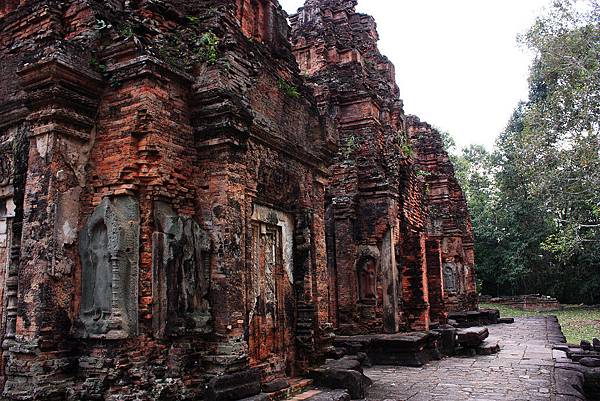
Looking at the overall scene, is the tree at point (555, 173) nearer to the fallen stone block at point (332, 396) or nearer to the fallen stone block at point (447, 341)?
the fallen stone block at point (447, 341)

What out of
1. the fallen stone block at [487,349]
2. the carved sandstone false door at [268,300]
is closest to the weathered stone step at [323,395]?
the carved sandstone false door at [268,300]

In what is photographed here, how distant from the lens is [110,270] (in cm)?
551

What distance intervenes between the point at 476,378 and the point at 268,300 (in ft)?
15.0

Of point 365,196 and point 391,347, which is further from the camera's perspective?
point 365,196

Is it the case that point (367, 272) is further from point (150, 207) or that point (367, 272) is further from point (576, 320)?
point (576, 320)

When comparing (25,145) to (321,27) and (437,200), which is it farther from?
(437,200)

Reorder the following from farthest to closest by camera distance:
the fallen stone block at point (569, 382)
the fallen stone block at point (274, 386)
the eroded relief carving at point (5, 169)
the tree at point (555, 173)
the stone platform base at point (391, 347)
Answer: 1. the tree at point (555, 173)
2. the stone platform base at point (391, 347)
3. the fallen stone block at point (569, 382)
4. the fallen stone block at point (274, 386)
5. the eroded relief carving at point (5, 169)

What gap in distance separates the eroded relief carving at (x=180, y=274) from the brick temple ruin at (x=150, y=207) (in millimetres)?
18

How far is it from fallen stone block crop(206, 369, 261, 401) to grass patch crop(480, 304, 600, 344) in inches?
552

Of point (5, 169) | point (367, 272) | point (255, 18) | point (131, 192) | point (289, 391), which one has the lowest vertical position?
point (289, 391)

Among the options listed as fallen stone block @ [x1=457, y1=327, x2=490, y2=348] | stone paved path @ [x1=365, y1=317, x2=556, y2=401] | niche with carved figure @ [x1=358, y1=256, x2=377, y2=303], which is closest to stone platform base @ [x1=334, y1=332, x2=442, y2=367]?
stone paved path @ [x1=365, y1=317, x2=556, y2=401]

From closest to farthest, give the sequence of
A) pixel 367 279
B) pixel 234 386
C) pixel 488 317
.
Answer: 1. pixel 234 386
2. pixel 367 279
3. pixel 488 317

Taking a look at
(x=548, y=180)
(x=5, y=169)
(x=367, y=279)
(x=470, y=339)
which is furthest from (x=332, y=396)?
(x=548, y=180)

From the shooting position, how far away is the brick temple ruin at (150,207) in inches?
216
